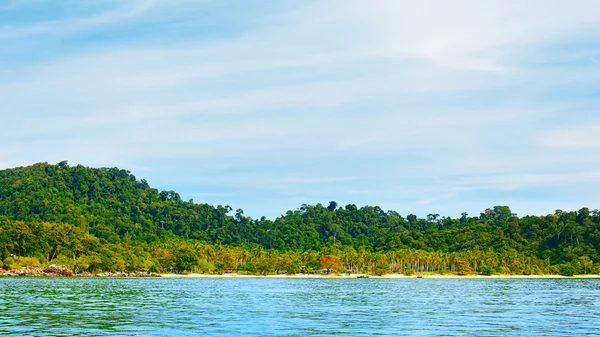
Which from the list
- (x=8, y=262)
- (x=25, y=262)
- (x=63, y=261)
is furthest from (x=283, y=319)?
(x=63, y=261)

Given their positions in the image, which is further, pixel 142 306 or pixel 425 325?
pixel 142 306

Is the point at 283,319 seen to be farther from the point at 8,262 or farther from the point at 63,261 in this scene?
the point at 63,261

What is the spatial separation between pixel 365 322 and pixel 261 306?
740 inches

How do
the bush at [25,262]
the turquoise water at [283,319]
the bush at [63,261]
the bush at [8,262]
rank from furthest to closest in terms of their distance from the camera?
the bush at [63,261]
the bush at [25,262]
the bush at [8,262]
the turquoise water at [283,319]

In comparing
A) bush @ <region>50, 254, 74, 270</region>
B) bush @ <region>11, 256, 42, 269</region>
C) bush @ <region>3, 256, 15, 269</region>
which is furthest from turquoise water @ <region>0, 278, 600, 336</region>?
bush @ <region>50, 254, 74, 270</region>

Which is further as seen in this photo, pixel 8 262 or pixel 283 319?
pixel 8 262

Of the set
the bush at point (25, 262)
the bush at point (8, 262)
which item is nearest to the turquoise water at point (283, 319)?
the bush at point (8, 262)

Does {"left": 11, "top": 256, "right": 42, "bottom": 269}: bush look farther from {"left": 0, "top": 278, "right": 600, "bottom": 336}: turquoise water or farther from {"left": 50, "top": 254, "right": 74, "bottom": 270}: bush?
{"left": 0, "top": 278, "right": 600, "bottom": 336}: turquoise water

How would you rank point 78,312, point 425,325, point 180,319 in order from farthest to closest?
point 78,312
point 180,319
point 425,325

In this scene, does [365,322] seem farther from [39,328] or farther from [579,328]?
[39,328]

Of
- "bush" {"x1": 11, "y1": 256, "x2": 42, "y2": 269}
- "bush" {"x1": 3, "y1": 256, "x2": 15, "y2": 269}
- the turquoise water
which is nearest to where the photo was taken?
the turquoise water

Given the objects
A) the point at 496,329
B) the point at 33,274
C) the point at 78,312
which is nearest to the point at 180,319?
the point at 78,312

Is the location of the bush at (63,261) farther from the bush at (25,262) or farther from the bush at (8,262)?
the bush at (8,262)

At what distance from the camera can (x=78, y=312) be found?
5578 cm
